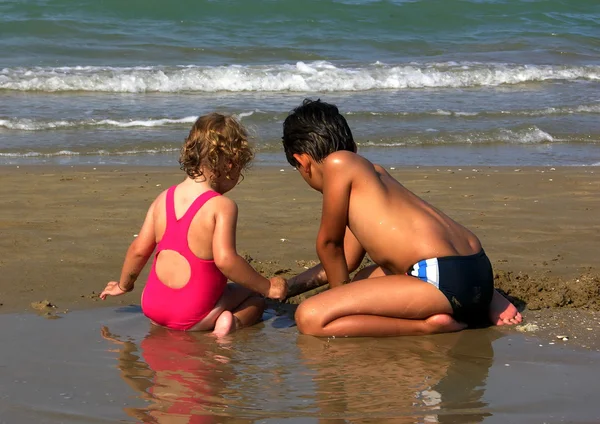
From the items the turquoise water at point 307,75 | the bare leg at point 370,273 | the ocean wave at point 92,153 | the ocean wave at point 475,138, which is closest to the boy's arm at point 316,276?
the bare leg at point 370,273

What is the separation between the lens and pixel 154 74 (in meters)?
13.1

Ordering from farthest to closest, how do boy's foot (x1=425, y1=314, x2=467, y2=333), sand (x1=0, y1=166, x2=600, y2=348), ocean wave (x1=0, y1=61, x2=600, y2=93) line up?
ocean wave (x1=0, y1=61, x2=600, y2=93) < sand (x1=0, y1=166, x2=600, y2=348) < boy's foot (x1=425, y1=314, x2=467, y2=333)

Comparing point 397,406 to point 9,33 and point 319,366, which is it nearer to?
point 319,366

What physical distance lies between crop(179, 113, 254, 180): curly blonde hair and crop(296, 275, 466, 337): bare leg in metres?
0.69

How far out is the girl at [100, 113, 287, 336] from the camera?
153 inches

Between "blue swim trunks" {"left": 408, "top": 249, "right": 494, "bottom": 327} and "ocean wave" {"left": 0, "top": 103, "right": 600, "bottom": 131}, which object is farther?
"ocean wave" {"left": 0, "top": 103, "right": 600, "bottom": 131}

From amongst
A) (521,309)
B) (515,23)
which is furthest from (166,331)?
(515,23)

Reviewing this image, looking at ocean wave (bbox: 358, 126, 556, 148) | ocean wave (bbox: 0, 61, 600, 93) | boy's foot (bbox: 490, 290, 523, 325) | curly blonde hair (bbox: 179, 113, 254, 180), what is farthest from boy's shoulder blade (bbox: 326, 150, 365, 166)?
ocean wave (bbox: 0, 61, 600, 93)

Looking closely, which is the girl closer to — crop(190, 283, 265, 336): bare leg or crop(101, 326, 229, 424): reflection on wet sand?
crop(190, 283, 265, 336): bare leg

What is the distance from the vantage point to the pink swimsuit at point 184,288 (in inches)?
155

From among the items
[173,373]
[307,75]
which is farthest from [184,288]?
[307,75]

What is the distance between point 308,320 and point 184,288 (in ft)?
1.79

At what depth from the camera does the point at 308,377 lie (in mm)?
3463

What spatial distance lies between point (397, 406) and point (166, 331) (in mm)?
1301
